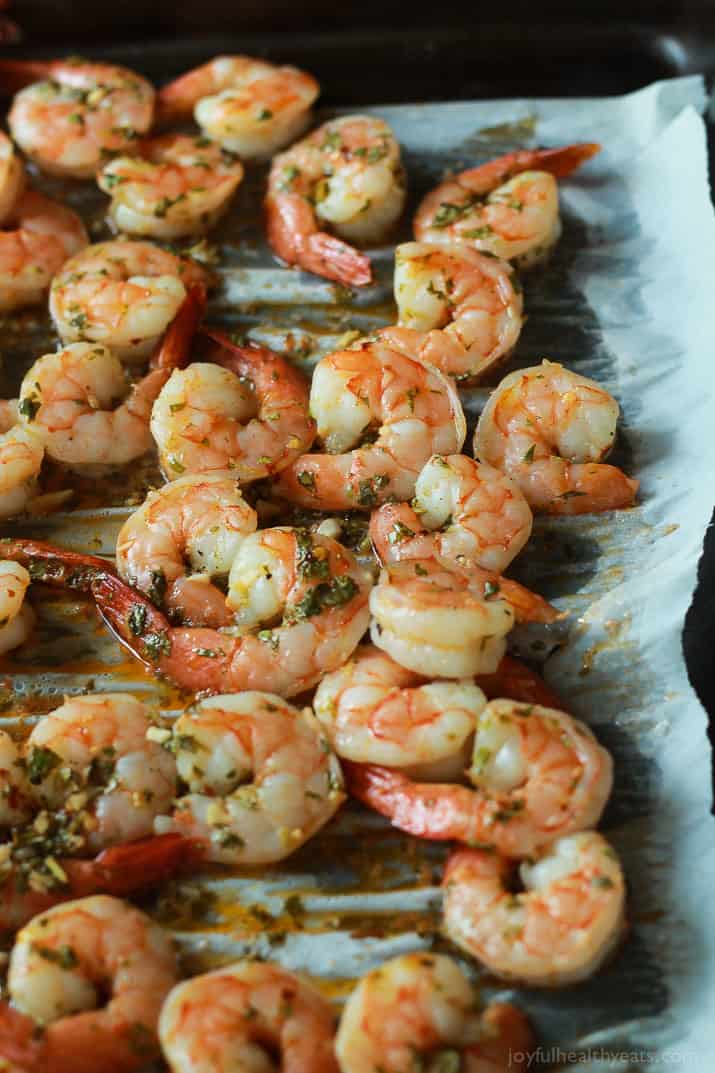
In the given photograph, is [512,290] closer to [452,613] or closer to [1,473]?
[452,613]

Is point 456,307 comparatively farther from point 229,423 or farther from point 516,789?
point 516,789

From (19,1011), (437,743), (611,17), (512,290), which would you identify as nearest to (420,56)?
(611,17)

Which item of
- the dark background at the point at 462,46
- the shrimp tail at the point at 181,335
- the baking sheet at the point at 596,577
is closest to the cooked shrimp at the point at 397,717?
the baking sheet at the point at 596,577

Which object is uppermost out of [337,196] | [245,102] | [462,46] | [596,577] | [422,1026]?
[462,46]

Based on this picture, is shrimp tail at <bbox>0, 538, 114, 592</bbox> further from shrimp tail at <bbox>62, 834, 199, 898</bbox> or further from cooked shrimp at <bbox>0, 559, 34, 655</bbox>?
shrimp tail at <bbox>62, 834, 199, 898</bbox>

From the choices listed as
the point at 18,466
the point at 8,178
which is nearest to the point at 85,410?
the point at 18,466

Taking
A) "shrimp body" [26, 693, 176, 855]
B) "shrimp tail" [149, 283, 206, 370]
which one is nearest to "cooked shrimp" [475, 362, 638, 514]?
"shrimp tail" [149, 283, 206, 370]
